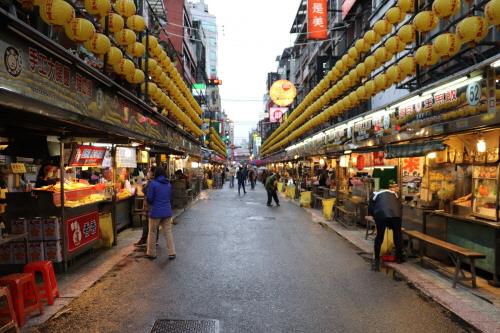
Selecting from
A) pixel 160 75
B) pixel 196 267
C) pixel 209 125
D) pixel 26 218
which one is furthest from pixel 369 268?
pixel 209 125

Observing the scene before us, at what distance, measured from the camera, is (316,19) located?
78.1 feet

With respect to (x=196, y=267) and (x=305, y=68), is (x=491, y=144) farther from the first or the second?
(x=305, y=68)

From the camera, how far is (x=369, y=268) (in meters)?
9.03

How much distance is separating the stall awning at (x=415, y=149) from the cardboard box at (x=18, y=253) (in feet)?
28.7

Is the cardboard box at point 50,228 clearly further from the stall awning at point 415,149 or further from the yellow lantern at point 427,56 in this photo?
the yellow lantern at point 427,56

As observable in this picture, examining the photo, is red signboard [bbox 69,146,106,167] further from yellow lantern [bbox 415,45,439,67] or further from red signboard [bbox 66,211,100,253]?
yellow lantern [bbox 415,45,439,67]

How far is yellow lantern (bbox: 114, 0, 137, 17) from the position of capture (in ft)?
36.6

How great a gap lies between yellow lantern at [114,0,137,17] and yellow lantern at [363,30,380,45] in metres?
7.66

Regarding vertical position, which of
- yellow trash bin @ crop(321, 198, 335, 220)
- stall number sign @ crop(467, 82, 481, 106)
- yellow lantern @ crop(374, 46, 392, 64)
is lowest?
yellow trash bin @ crop(321, 198, 335, 220)

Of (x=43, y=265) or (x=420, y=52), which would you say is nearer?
(x=43, y=265)

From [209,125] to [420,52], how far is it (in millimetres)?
51393

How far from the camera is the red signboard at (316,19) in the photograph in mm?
23547

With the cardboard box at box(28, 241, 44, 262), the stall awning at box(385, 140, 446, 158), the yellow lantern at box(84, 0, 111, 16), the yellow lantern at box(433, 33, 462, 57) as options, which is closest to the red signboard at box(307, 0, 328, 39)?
the stall awning at box(385, 140, 446, 158)

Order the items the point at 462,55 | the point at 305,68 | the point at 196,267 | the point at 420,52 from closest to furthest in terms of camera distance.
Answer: the point at 196,267, the point at 420,52, the point at 462,55, the point at 305,68
